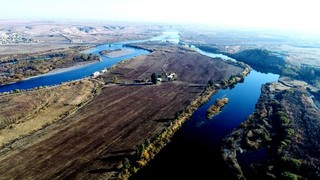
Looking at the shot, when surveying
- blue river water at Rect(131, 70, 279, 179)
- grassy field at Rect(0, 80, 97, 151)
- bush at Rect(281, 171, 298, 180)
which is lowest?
grassy field at Rect(0, 80, 97, 151)

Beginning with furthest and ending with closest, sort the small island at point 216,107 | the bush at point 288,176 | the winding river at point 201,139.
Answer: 1. the small island at point 216,107
2. the winding river at point 201,139
3. the bush at point 288,176

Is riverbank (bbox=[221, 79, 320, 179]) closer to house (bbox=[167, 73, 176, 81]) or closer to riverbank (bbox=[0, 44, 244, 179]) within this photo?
riverbank (bbox=[0, 44, 244, 179])

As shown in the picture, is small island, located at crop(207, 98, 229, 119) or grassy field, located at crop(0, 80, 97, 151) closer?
grassy field, located at crop(0, 80, 97, 151)

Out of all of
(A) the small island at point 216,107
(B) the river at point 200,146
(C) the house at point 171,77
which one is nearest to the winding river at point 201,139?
(B) the river at point 200,146

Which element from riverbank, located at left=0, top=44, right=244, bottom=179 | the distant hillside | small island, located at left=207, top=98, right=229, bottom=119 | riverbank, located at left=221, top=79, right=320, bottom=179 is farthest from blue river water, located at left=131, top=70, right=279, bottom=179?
the distant hillside

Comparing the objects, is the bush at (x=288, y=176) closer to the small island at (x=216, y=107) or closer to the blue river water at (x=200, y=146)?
the blue river water at (x=200, y=146)

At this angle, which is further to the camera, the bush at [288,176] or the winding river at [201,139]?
the winding river at [201,139]
